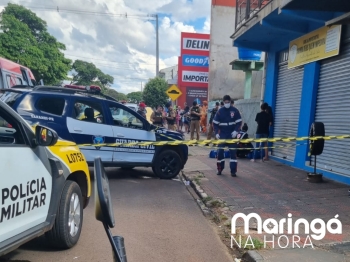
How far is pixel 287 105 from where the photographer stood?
10.3 metres

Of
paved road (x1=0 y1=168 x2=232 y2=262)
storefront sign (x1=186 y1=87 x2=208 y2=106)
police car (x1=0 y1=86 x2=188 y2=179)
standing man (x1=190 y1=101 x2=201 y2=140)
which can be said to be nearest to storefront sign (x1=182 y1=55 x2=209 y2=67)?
storefront sign (x1=186 y1=87 x2=208 y2=106)

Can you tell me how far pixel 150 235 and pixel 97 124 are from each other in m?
3.46

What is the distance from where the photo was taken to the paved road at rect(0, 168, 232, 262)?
12.4 feet

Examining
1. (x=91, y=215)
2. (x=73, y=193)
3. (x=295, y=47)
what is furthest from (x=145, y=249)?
(x=295, y=47)

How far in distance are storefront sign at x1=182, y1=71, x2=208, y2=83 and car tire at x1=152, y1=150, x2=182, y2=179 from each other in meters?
26.6

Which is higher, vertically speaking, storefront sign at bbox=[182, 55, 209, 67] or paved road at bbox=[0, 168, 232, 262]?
storefront sign at bbox=[182, 55, 209, 67]

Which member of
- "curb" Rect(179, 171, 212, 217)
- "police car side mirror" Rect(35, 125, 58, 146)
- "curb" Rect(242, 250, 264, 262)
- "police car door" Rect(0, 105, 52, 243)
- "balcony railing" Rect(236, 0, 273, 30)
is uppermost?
"balcony railing" Rect(236, 0, 273, 30)

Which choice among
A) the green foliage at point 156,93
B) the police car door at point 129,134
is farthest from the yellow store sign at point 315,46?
the green foliage at point 156,93

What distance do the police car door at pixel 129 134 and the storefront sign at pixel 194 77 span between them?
26704 millimetres

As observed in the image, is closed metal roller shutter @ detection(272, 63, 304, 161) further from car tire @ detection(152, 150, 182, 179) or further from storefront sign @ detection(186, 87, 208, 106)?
storefront sign @ detection(186, 87, 208, 106)

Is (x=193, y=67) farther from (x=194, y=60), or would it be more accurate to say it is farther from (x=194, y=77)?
(x=194, y=77)

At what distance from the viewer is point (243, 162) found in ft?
34.7

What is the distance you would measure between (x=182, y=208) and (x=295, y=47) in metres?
6.34

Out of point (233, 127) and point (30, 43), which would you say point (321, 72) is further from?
point (30, 43)
